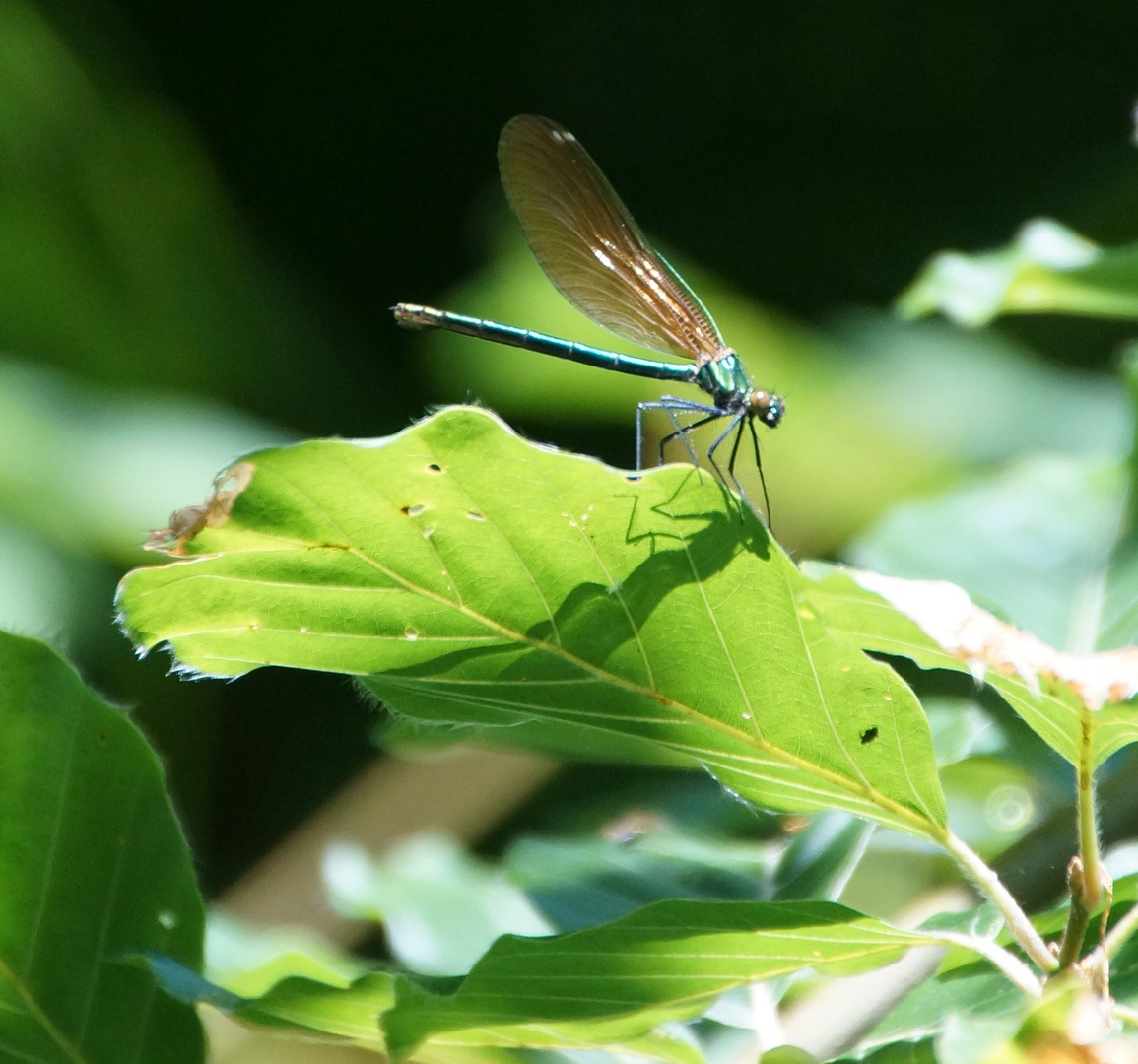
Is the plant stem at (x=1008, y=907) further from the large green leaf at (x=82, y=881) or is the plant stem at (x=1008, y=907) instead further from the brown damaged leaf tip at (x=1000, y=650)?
the large green leaf at (x=82, y=881)

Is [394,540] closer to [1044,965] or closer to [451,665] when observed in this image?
[451,665]

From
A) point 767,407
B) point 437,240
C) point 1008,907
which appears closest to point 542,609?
point 1008,907

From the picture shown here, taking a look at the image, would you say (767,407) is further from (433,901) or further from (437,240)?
(437,240)

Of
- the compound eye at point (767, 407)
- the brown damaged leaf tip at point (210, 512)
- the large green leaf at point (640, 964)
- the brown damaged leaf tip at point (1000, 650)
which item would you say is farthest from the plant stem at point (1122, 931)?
the compound eye at point (767, 407)

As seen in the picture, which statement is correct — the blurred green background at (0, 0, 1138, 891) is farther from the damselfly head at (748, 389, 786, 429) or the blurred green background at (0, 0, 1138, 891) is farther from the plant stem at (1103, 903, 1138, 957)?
the plant stem at (1103, 903, 1138, 957)

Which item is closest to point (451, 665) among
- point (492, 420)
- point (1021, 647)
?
point (492, 420)
